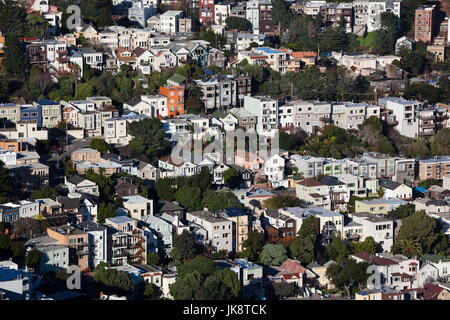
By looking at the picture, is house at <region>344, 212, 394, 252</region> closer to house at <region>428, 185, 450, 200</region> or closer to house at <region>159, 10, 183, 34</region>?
house at <region>428, 185, 450, 200</region>

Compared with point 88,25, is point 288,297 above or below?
below

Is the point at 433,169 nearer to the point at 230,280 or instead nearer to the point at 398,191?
the point at 398,191

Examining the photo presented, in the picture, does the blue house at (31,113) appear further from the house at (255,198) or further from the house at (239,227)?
the house at (239,227)

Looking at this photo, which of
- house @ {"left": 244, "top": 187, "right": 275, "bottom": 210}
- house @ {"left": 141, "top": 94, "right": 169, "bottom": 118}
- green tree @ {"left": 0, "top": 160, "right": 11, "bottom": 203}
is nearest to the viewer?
green tree @ {"left": 0, "top": 160, "right": 11, "bottom": 203}

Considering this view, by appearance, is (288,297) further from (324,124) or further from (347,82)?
(347,82)

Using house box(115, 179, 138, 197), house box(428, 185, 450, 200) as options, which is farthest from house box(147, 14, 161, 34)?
house box(115, 179, 138, 197)

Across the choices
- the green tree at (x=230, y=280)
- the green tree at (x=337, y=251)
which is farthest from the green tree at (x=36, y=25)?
the green tree at (x=230, y=280)

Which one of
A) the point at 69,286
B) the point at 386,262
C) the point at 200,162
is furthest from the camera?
the point at 200,162
